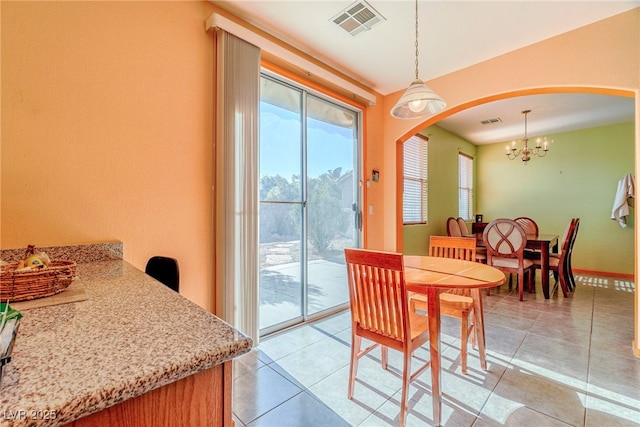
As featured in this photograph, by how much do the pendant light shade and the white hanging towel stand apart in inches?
200

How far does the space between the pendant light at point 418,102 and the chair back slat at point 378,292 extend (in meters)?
1.08

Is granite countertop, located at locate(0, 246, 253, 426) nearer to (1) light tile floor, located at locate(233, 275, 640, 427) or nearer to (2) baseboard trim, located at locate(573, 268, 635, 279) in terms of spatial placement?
(1) light tile floor, located at locate(233, 275, 640, 427)

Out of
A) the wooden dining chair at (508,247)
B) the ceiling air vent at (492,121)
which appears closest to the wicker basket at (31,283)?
the wooden dining chair at (508,247)

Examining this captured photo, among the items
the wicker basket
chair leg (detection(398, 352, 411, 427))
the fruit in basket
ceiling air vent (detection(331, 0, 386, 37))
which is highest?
ceiling air vent (detection(331, 0, 386, 37))

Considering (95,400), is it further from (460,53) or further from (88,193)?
(460,53)

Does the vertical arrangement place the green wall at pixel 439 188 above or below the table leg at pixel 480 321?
above

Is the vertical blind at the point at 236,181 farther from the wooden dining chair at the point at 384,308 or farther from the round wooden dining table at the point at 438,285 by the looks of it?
the round wooden dining table at the point at 438,285

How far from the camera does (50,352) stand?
1.90 feet

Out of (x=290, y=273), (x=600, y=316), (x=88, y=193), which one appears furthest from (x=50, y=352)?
(x=600, y=316)

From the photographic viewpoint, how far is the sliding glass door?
272 cm

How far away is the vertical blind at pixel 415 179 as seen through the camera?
4699mm

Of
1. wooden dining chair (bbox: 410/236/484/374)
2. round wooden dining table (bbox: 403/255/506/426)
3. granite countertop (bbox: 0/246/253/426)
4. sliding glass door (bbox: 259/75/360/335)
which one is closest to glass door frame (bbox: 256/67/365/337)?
sliding glass door (bbox: 259/75/360/335)

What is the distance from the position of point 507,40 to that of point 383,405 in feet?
10.8

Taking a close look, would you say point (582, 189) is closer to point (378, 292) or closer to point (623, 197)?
point (623, 197)
